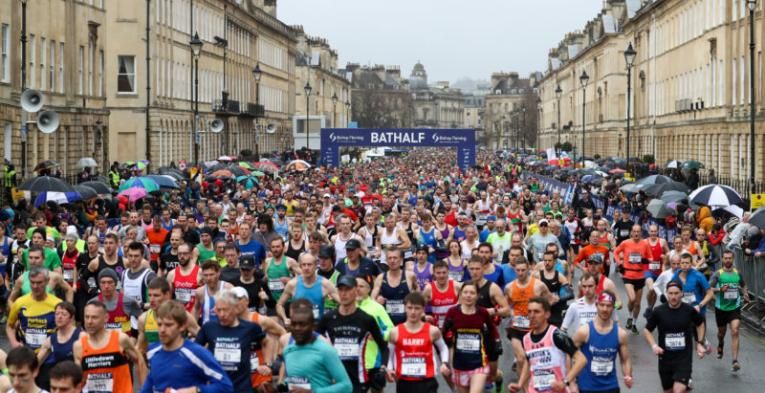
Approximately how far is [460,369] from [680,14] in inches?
2503

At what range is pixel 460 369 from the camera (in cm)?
1238

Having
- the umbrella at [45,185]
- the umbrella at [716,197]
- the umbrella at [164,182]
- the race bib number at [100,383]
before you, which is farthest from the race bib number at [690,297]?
the umbrella at [164,182]

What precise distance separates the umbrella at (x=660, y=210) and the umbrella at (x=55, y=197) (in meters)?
12.8

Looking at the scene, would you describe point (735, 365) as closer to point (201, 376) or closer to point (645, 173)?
point (201, 376)

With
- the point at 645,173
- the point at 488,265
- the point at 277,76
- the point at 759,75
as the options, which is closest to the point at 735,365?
the point at 488,265

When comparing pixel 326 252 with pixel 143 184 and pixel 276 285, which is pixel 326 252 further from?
pixel 143 184

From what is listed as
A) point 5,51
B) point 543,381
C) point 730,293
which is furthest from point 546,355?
point 5,51

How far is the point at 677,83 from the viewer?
242 feet

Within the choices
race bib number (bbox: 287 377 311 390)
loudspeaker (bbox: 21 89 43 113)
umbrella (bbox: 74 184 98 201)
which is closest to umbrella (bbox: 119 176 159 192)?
umbrella (bbox: 74 184 98 201)

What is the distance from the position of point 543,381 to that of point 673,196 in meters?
23.4

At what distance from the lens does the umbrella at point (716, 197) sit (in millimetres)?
29391

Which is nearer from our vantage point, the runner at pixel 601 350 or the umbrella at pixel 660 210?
the runner at pixel 601 350

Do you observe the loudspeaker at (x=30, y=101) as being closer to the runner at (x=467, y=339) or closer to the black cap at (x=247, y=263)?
the black cap at (x=247, y=263)

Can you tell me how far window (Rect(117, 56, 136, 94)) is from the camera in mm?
63406
